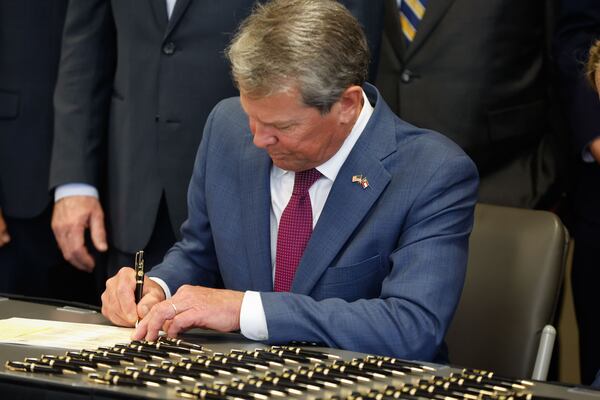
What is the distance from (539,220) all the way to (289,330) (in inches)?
37.3

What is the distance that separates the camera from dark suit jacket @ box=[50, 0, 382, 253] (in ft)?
13.7

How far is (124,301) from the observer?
3053 millimetres

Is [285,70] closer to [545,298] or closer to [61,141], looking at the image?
[545,298]

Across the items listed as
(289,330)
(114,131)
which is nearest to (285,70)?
(289,330)

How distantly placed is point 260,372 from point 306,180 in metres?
0.95

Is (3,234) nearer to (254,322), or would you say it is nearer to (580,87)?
(254,322)

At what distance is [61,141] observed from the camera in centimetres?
444

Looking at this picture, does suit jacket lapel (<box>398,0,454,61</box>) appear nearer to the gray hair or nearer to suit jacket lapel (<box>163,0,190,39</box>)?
suit jacket lapel (<box>163,0,190,39</box>)

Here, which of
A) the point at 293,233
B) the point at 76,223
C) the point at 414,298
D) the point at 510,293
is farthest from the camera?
the point at 76,223

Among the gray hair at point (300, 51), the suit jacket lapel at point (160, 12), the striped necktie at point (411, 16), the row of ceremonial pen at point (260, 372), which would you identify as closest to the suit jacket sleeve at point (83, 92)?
the suit jacket lapel at point (160, 12)

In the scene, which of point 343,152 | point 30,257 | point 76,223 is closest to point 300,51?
point 343,152

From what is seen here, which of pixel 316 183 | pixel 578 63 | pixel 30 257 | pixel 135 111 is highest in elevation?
pixel 578 63

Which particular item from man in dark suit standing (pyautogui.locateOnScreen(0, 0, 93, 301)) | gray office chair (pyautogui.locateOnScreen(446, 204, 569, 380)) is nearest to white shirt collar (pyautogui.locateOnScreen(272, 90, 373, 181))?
gray office chair (pyautogui.locateOnScreen(446, 204, 569, 380))

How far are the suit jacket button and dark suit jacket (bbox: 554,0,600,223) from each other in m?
1.29
